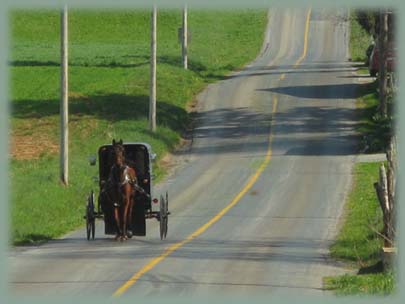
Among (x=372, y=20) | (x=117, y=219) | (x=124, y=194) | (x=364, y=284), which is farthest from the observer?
(x=372, y=20)

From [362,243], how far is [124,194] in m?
5.63

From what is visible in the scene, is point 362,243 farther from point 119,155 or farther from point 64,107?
point 64,107

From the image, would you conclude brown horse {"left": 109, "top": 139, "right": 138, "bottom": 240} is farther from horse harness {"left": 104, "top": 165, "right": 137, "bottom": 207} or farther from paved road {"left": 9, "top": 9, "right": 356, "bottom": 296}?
paved road {"left": 9, "top": 9, "right": 356, "bottom": 296}

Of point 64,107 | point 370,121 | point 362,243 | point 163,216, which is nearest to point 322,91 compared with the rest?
point 370,121

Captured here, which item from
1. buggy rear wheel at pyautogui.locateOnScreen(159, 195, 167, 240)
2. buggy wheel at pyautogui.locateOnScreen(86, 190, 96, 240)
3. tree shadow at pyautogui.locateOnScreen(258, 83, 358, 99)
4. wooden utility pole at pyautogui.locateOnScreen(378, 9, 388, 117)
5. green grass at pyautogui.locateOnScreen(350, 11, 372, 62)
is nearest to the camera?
buggy wheel at pyautogui.locateOnScreen(86, 190, 96, 240)

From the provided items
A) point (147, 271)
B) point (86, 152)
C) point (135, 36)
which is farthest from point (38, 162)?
point (135, 36)

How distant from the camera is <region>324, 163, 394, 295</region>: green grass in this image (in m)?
20.4

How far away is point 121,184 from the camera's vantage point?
27.3 metres

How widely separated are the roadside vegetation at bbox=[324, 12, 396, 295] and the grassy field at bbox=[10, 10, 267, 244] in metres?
7.62

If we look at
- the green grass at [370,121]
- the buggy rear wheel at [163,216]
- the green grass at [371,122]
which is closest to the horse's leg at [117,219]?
the buggy rear wheel at [163,216]

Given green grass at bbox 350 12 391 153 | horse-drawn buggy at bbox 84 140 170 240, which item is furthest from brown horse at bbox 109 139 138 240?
green grass at bbox 350 12 391 153

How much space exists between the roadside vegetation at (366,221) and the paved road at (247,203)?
1.60 feet

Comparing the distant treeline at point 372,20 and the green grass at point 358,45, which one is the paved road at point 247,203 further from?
the distant treeline at point 372,20

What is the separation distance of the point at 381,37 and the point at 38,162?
20174 mm
